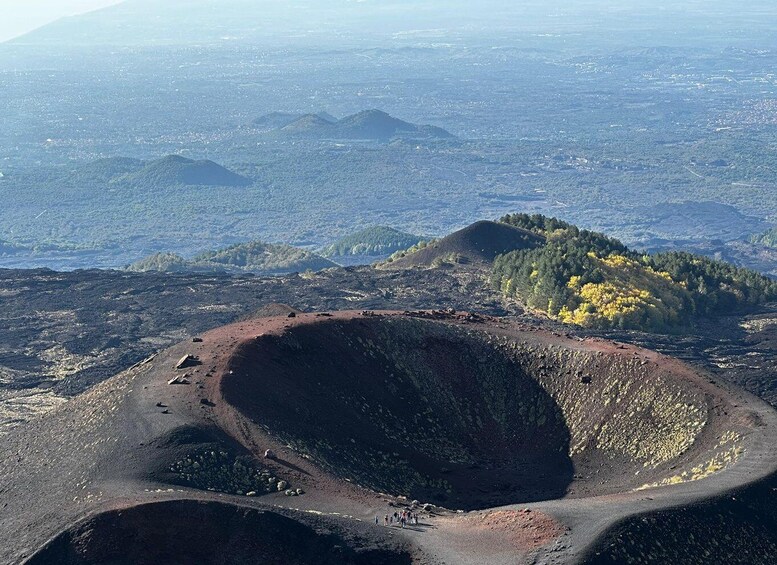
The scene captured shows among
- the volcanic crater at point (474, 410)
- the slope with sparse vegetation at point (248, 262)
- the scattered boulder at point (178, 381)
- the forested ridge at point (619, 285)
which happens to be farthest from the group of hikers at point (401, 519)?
the slope with sparse vegetation at point (248, 262)

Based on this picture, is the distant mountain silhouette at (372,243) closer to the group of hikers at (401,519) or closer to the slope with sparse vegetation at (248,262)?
the slope with sparse vegetation at (248,262)

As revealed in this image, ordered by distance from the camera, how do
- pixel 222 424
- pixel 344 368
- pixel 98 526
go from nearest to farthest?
pixel 98 526 < pixel 222 424 < pixel 344 368

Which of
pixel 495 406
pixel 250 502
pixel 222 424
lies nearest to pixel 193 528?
pixel 250 502

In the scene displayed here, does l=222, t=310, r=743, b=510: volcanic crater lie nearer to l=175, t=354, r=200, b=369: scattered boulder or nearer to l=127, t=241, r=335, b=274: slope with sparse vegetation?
l=175, t=354, r=200, b=369: scattered boulder

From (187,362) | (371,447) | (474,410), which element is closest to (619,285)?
(474,410)

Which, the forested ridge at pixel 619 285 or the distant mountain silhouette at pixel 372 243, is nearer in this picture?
the forested ridge at pixel 619 285

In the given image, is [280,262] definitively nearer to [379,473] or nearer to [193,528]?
[379,473]

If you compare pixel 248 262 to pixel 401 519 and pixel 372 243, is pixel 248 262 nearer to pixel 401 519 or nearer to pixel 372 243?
pixel 372 243

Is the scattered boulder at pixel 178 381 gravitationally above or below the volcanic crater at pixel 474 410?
above
